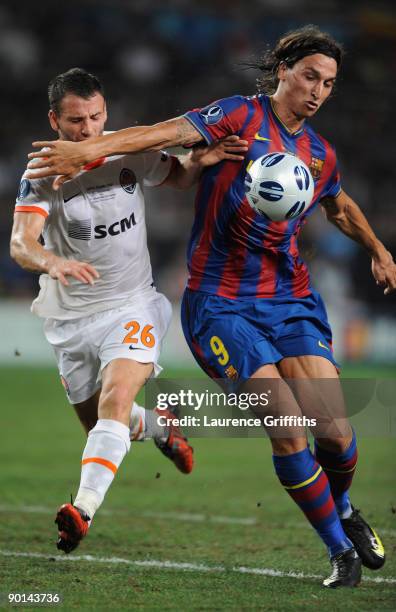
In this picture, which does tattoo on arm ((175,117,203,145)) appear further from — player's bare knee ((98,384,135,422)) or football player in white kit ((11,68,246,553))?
player's bare knee ((98,384,135,422))

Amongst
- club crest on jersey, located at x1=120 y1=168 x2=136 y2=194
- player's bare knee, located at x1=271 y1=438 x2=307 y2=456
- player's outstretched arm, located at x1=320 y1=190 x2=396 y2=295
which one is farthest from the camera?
player's outstretched arm, located at x1=320 y1=190 x2=396 y2=295

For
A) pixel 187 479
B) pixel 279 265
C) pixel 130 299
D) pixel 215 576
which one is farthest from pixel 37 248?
pixel 187 479

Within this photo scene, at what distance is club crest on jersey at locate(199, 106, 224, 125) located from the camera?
493cm

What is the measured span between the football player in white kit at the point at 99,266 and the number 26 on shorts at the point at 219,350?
36 cm

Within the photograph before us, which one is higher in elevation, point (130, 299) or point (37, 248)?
point (37, 248)

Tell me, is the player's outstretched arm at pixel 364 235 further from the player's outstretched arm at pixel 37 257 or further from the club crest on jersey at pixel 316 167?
the player's outstretched arm at pixel 37 257

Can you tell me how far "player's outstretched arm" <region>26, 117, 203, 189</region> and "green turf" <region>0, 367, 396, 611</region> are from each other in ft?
6.22

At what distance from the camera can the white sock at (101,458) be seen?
4586 millimetres

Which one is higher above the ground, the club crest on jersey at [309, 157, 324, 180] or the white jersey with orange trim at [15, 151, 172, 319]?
the club crest on jersey at [309, 157, 324, 180]

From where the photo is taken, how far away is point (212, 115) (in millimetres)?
4938

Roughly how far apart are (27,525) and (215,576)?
1.80m

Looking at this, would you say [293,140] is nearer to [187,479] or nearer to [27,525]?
[27,525]

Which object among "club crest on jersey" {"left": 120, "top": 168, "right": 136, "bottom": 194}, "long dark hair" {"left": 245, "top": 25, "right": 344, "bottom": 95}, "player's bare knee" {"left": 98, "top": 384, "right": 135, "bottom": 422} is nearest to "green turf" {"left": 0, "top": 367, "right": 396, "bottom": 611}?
"player's bare knee" {"left": 98, "top": 384, "right": 135, "bottom": 422}

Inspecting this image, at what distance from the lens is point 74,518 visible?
4301mm
